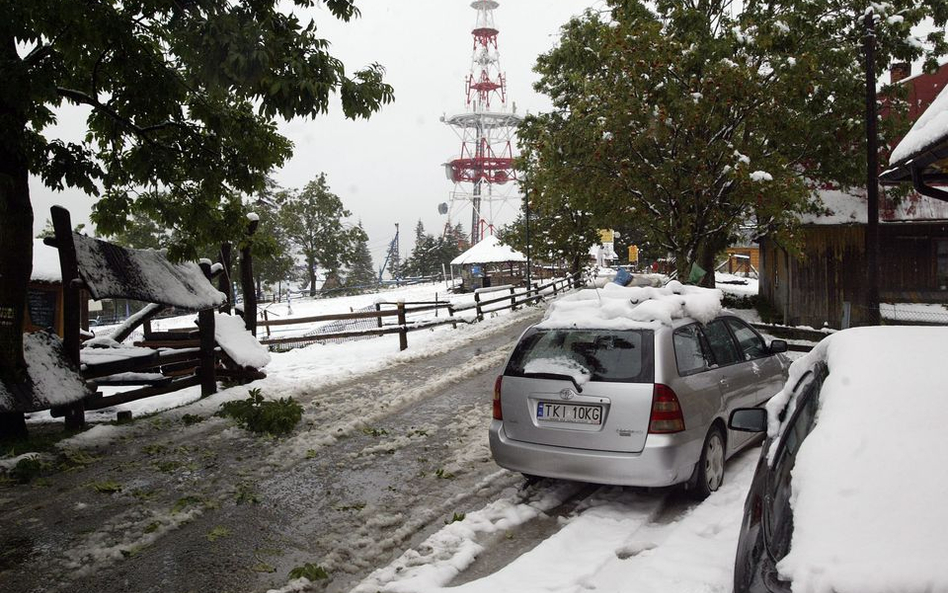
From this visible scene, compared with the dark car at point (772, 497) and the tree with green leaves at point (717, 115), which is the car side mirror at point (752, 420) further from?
the tree with green leaves at point (717, 115)

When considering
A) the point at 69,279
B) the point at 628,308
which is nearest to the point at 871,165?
the point at 628,308

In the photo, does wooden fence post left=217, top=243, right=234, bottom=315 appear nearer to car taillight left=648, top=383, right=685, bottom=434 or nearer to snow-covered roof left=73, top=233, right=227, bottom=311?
snow-covered roof left=73, top=233, right=227, bottom=311

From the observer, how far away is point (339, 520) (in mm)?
5336

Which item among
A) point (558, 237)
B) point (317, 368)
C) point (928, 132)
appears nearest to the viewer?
point (928, 132)

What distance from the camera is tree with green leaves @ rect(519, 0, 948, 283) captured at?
48.2 feet

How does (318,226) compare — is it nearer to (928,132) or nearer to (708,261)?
(708,261)

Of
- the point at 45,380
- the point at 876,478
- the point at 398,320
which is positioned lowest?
the point at 398,320

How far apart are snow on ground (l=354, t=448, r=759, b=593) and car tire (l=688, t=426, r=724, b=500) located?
0.28 feet

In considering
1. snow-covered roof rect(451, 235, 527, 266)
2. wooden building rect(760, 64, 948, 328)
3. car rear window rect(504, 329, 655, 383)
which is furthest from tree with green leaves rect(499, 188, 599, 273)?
car rear window rect(504, 329, 655, 383)

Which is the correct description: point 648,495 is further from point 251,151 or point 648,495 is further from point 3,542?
point 251,151

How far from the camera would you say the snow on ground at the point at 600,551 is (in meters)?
3.92

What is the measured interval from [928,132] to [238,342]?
10.4 meters

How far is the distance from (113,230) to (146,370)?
2483 millimetres

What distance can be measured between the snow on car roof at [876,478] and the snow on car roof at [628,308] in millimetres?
2447
